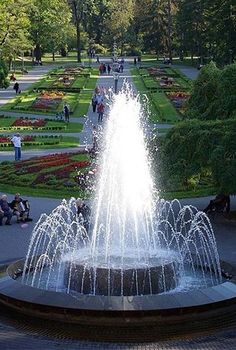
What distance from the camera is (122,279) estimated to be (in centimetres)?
1409

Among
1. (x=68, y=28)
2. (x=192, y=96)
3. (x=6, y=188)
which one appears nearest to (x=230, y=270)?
(x=192, y=96)

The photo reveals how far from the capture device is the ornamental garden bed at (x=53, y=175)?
26.4m

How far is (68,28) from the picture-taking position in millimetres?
94188

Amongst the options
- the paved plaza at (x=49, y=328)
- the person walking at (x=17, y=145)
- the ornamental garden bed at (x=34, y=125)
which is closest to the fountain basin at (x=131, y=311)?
the paved plaza at (x=49, y=328)

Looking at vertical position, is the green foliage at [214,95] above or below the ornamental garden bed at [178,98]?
above

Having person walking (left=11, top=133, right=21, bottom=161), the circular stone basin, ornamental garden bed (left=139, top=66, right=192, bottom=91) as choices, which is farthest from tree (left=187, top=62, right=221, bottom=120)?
ornamental garden bed (left=139, top=66, right=192, bottom=91)

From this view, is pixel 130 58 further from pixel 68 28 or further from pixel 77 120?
pixel 77 120

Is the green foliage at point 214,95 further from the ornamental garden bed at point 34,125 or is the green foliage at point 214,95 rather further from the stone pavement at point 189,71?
the stone pavement at point 189,71

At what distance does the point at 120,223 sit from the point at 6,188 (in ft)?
35.5

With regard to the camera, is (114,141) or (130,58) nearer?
(114,141)

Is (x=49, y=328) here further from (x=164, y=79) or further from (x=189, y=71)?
(x=189, y=71)

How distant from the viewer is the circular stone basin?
14.1 m

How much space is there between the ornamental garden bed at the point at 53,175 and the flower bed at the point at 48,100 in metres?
21.3

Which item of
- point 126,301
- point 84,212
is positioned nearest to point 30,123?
point 84,212
